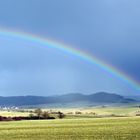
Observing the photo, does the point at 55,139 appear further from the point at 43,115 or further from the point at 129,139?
the point at 43,115

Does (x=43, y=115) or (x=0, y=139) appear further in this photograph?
(x=43, y=115)

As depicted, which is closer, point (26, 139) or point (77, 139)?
point (77, 139)

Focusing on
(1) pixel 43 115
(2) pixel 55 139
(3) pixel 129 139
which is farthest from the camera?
(1) pixel 43 115

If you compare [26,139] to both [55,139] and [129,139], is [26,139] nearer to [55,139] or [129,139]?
[55,139]

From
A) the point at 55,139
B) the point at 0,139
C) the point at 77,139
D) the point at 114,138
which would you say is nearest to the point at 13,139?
the point at 0,139

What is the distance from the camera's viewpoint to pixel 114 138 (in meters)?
40.6

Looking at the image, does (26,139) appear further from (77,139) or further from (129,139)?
(129,139)

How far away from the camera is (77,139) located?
4112 cm

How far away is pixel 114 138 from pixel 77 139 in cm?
379

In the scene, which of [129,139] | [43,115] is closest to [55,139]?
[129,139]

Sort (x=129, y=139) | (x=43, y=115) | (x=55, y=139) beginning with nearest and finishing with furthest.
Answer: (x=129, y=139)
(x=55, y=139)
(x=43, y=115)

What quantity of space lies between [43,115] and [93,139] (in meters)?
106

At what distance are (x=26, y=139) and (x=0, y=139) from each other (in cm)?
297

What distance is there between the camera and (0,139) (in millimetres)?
44562
